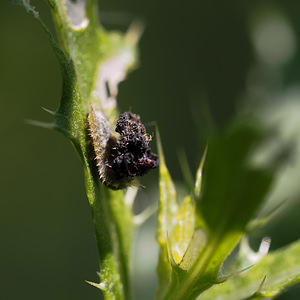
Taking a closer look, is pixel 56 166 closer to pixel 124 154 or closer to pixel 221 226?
pixel 124 154

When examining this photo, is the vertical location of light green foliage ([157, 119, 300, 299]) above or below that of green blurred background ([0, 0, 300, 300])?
below

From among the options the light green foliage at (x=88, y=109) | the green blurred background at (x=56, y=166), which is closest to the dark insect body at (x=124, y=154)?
the light green foliage at (x=88, y=109)

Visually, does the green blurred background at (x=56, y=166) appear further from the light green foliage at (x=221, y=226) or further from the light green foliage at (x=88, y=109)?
the light green foliage at (x=88, y=109)

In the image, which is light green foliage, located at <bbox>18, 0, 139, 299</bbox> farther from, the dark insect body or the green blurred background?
the green blurred background

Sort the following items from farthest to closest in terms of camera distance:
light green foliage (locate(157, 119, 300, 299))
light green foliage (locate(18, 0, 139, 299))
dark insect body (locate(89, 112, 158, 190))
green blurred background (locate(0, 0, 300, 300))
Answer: green blurred background (locate(0, 0, 300, 300)) < dark insect body (locate(89, 112, 158, 190)) < light green foliage (locate(18, 0, 139, 299)) < light green foliage (locate(157, 119, 300, 299))

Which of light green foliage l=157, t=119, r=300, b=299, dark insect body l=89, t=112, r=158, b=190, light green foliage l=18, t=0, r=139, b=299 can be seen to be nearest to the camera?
light green foliage l=157, t=119, r=300, b=299

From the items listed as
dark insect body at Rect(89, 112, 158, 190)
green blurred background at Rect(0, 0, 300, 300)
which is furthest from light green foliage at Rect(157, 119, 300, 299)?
green blurred background at Rect(0, 0, 300, 300)

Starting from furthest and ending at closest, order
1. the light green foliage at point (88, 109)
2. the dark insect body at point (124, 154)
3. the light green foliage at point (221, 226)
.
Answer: the dark insect body at point (124, 154) < the light green foliage at point (88, 109) < the light green foliage at point (221, 226)

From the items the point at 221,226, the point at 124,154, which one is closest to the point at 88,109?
the point at 124,154

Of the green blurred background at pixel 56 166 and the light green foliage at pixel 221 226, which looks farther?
the green blurred background at pixel 56 166

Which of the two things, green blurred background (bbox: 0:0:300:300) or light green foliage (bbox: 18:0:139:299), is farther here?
green blurred background (bbox: 0:0:300:300)

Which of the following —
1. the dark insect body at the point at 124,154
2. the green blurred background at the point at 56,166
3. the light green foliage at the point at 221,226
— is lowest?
the light green foliage at the point at 221,226

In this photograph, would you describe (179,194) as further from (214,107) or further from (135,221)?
(214,107)
